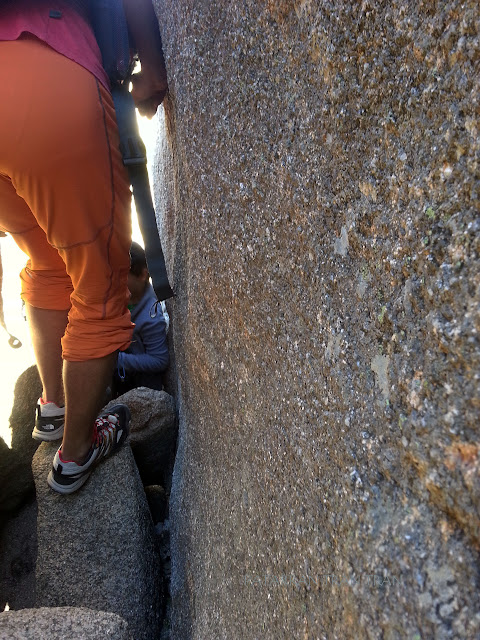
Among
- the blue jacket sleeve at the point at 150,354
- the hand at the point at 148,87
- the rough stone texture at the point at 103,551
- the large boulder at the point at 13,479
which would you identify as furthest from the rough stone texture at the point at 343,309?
the blue jacket sleeve at the point at 150,354

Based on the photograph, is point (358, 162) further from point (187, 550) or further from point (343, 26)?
point (187, 550)

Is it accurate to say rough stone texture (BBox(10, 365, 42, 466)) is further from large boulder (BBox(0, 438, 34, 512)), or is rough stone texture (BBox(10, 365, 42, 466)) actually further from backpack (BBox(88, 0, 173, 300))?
backpack (BBox(88, 0, 173, 300))

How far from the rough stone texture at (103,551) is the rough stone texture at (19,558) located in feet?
1.48

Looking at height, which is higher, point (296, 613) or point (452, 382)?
point (452, 382)

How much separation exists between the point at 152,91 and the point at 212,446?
42.0 inches

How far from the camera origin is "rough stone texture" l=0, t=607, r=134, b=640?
113cm

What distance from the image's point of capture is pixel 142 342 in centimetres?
303

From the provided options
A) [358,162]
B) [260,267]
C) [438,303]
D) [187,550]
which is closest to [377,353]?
[438,303]

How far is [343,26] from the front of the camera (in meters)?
0.72

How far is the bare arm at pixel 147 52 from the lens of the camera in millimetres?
1532

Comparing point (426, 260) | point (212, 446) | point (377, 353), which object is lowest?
point (212, 446)

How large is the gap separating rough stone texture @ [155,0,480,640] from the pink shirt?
26cm

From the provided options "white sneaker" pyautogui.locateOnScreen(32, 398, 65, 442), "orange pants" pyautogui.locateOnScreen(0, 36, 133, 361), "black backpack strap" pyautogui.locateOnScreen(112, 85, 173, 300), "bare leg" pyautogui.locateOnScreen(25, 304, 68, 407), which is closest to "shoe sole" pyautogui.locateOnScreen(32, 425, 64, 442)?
"white sneaker" pyautogui.locateOnScreen(32, 398, 65, 442)

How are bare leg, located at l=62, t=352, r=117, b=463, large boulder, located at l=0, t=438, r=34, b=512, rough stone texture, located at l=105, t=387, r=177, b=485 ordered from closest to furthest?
1. bare leg, located at l=62, t=352, r=117, b=463
2. rough stone texture, located at l=105, t=387, r=177, b=485
3. large boulder, located at l=0, t=438, r=34, b=512
